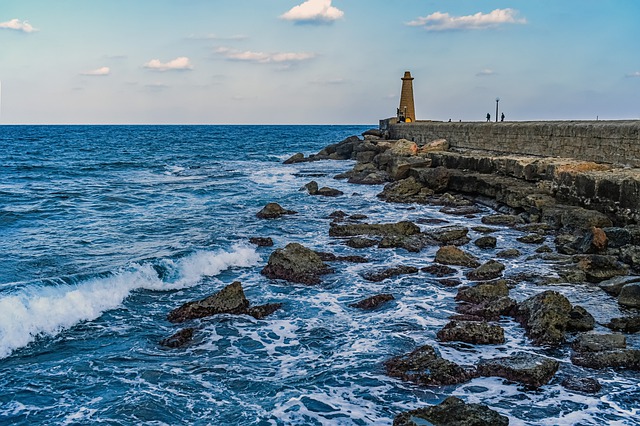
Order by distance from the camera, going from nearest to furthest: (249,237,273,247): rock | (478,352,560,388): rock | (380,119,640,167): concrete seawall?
(478,352,560,388): rock < (249,237,273,247): rock < (380,119,640,167): concrete seawall

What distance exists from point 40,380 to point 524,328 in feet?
19.0

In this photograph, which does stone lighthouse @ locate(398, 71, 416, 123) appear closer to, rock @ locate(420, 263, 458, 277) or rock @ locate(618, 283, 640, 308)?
rock @ locate(420, 263, 458, 277)

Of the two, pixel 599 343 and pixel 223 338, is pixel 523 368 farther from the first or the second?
pixel 223 338

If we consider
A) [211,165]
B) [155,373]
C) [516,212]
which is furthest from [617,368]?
[211,165]

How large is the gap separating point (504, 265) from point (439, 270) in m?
1.18

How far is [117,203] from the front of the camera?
19547mm

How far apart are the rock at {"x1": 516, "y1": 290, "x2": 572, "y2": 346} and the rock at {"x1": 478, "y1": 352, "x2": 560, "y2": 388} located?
2.35 feet

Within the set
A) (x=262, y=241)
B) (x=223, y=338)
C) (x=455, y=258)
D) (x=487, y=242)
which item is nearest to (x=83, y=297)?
(x=223, y=338)

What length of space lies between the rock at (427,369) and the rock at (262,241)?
6.74m

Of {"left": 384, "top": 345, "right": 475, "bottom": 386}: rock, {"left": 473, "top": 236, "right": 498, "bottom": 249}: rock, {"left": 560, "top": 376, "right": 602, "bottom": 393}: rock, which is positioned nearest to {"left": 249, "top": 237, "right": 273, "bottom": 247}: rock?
{"left": 473, "top": 236, "right": 498, "bottom": 249}: rock

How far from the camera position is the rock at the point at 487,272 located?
374 inches

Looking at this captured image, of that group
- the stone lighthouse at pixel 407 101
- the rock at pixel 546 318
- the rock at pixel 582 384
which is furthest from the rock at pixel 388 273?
the stone lighthouse at pixel 407 101

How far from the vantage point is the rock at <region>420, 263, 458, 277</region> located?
9.91 metres

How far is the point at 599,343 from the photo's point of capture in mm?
6457
